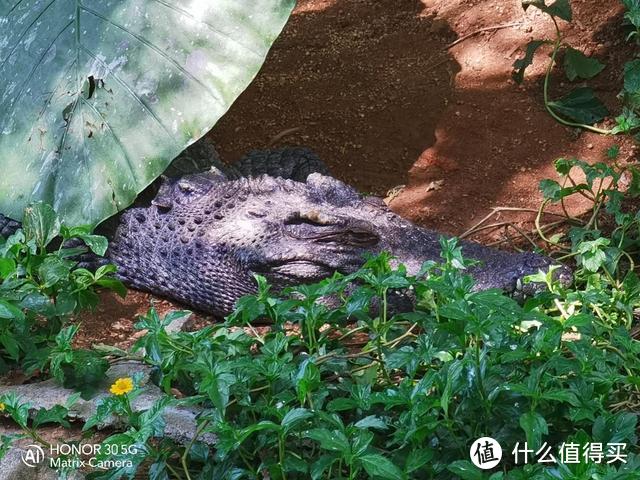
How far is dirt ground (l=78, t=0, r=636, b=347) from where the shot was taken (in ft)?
14.0

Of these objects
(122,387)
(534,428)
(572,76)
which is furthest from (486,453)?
(572,76)

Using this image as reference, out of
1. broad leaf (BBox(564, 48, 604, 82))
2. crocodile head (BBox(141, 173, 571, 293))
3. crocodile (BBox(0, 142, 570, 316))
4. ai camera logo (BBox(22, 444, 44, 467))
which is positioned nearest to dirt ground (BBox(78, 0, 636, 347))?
broad leaf (BBox(564, 48, 604, 82))

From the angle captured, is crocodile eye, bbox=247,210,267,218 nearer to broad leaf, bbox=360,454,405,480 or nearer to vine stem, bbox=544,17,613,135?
vine stem, bbox=544,17,613,135

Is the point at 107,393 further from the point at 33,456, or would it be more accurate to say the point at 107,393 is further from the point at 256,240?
the point at 256,240

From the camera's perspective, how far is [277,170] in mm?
4461

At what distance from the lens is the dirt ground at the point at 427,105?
427 cm

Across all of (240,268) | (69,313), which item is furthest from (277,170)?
(69,313)

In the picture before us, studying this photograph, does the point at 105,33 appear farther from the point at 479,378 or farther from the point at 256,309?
the point at 479,378

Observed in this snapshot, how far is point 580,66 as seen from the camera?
14.8 ft

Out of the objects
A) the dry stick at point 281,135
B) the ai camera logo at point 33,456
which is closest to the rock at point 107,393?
the ai camera logo at point 33,456

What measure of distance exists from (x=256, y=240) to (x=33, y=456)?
5.10 ft

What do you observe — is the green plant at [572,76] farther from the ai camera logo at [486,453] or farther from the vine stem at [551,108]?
the ai camera logo at [486,453]

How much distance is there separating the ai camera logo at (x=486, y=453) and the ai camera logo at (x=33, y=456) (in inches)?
45.7

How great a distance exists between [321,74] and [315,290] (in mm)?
2901
